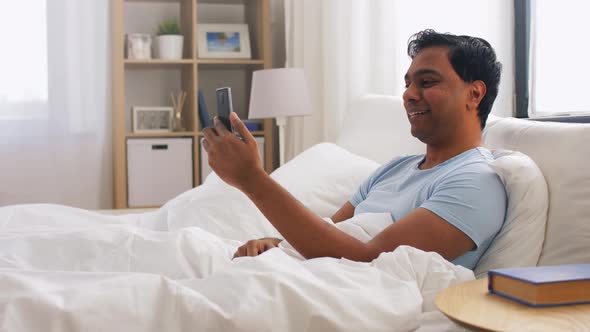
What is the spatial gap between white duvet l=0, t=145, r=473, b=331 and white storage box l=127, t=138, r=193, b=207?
97.6 inches

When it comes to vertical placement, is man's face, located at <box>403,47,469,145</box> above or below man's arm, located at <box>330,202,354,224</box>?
above

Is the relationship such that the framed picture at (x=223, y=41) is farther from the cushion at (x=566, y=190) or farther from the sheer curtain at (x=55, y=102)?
the cushion at (x=566, y=190)

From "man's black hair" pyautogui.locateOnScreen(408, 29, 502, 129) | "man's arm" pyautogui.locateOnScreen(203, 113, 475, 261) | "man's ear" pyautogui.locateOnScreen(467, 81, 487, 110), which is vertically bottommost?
"man's arm" pyautogui.locateOnScreen(203, 113, 475, 261)

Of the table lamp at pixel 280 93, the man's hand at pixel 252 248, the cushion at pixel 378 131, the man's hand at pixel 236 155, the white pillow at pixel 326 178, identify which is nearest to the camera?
the man's hand at pixel 236 155

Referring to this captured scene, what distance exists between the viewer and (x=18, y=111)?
155 inches

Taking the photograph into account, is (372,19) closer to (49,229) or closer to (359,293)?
(49,229)

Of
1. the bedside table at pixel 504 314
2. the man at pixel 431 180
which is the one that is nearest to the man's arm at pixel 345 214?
the man at pixel 431 180

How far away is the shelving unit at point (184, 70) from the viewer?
12.9 ft

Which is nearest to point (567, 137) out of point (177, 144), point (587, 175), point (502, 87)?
point (587, 175)

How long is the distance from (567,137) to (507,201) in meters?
0.18

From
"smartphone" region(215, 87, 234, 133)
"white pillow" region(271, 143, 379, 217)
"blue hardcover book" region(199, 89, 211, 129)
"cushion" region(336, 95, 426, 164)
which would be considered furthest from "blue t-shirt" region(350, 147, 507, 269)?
"blue hardcover book" region(199, 89, 211, 129)

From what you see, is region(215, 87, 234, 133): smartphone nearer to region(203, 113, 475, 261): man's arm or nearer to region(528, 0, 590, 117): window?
region(203, 113, 475, 261): man's arm

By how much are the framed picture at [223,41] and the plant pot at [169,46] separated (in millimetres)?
121

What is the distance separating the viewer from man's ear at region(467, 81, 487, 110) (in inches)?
66.3
